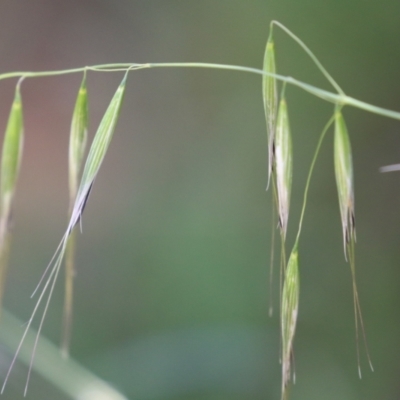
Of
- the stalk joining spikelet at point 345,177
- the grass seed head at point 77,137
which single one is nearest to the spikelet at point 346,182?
the stalk joining spikelet at point 345,177

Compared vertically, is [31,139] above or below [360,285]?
above

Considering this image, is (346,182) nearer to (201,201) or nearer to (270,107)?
(270,107)

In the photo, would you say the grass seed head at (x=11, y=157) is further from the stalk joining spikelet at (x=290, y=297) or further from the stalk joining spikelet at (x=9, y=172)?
the stalk joining spikelet at (x=290, y=297)

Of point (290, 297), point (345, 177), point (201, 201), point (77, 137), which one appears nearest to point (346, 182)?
point (345, 177)

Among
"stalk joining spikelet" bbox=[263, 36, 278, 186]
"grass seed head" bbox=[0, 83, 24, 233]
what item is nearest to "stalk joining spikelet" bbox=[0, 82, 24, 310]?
"grass seed head" bbox=[0, 83, 24, 233]

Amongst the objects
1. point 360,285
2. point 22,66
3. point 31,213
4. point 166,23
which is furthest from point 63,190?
point 360,285

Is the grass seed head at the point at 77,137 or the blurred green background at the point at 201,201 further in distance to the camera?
the blurred green background at the point at 201,201

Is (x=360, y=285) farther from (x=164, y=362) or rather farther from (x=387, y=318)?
(x=164, y=362)
